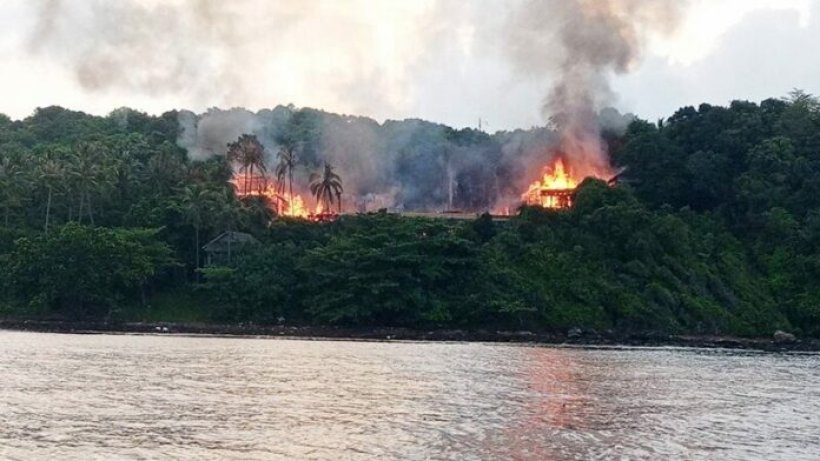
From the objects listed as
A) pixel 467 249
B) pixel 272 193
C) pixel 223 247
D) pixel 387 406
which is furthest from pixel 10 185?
pixel 387 406

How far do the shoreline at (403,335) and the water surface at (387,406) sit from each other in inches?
889

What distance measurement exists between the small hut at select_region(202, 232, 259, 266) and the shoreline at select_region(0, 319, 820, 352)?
13118mm

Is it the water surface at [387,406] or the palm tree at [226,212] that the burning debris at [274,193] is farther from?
the water surface at [387,406]

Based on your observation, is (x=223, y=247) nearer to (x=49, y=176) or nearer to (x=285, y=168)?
(x=49, y=176)

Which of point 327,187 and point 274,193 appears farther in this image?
point 274,193

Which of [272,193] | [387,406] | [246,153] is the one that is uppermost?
[246,153]

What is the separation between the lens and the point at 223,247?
110 metres

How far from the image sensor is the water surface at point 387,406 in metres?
31.4

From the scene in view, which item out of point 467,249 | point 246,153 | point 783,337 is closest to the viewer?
point 783,337

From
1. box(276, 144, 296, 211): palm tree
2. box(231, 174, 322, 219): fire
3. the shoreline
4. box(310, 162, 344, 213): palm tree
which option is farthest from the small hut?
box(276, 144, 296, 211): palm tree

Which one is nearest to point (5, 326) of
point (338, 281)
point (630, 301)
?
point (338, 281)

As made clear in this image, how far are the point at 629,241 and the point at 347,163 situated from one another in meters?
65.1

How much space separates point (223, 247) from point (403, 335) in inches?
1046

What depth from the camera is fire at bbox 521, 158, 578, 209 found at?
13462cm
